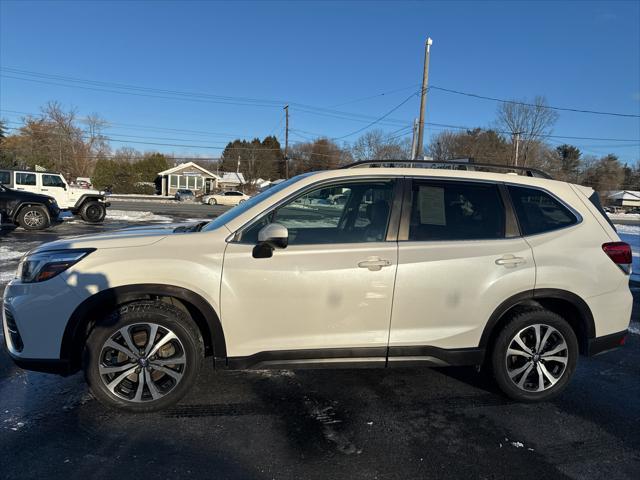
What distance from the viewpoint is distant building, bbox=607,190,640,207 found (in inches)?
3410

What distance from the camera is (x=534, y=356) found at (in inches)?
137

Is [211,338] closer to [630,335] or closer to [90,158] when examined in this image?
[630,335]

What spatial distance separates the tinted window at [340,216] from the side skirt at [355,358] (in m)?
0.82

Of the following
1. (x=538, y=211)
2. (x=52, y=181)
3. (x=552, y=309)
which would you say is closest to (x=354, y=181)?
(x=538, y=211)

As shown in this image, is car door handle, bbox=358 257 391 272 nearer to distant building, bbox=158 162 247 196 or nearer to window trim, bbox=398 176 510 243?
window trim, bbox=398 176 510 243

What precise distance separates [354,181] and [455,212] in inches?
33.3

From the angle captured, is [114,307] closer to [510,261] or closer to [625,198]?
[510,261]

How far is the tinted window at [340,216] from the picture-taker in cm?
325

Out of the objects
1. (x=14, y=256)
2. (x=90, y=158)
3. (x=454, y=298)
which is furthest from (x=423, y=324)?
(x=90, y=158)

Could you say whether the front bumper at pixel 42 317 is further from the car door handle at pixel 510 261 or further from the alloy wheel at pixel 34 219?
the alloy wheel at pixel 34 219

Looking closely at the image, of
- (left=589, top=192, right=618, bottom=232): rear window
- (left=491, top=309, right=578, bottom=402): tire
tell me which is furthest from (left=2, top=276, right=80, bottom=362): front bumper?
(left=589, top=192, right=618, bottom=232): rear window

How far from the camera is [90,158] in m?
75.4

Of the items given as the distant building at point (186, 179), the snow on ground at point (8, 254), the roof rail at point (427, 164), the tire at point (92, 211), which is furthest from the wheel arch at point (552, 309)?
the distant building at point (186, 179)

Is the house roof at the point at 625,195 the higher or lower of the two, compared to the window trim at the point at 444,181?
higher
